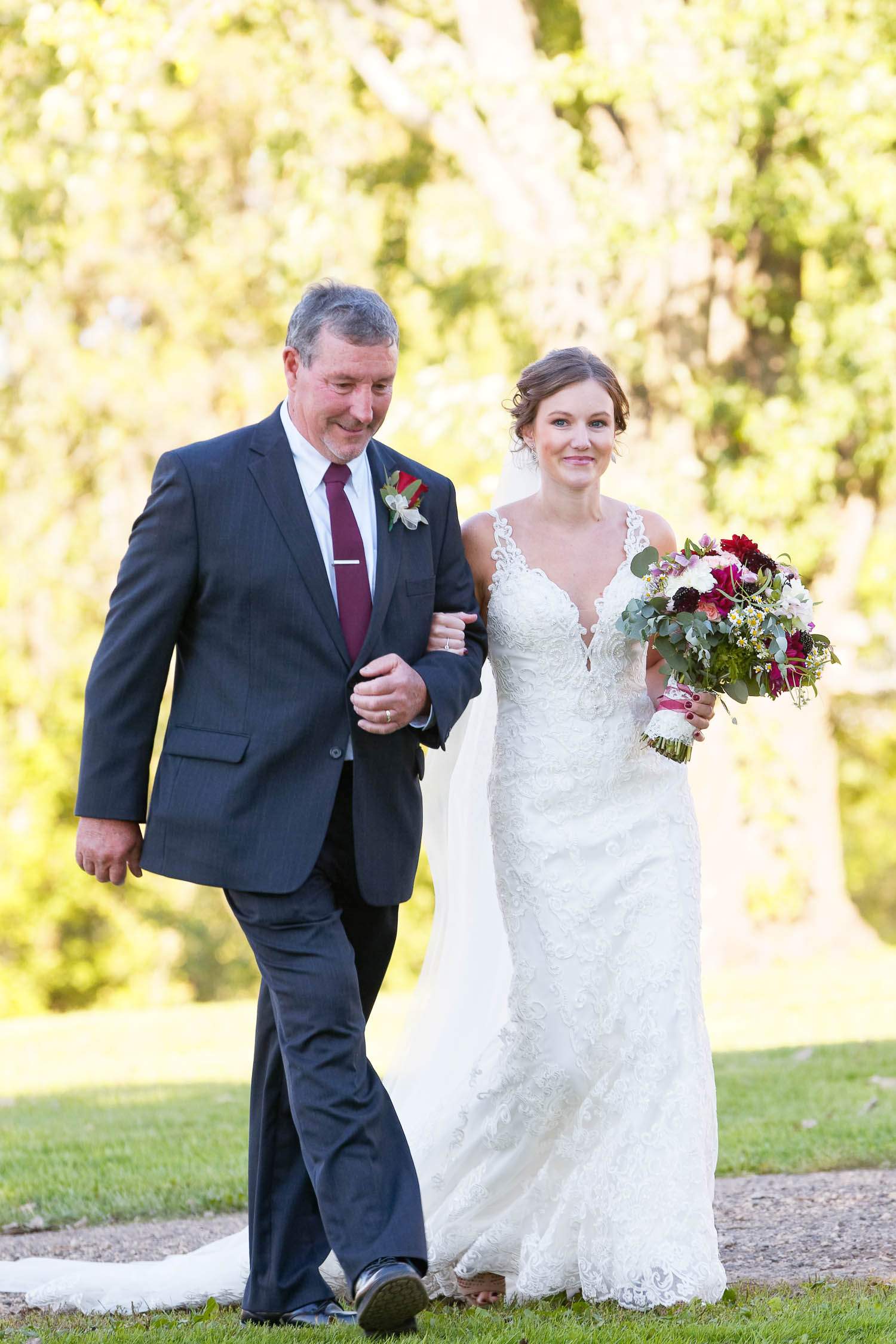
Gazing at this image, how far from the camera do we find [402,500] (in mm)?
4039

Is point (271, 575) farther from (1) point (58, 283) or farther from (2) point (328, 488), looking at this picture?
(1) point (58, 283)

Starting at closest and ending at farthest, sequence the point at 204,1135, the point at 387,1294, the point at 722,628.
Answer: the point at 387,1294, the point at 722,628, the point at 204,1135

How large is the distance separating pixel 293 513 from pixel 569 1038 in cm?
160

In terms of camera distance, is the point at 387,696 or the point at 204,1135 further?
the point at 204,1135

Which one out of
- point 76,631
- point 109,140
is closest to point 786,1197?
point 109,140

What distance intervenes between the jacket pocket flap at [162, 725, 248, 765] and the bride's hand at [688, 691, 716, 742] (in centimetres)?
131

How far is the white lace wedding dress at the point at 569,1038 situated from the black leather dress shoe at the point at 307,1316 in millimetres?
321

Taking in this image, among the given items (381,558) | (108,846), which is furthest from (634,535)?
(108,846)

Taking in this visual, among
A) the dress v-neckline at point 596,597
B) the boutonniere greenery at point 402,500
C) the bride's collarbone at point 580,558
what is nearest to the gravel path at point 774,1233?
the dress v-neckline at point 596,597

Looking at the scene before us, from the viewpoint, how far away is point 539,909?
4504 mm

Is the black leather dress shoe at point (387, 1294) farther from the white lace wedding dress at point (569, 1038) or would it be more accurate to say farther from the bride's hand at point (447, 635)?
the bride's hand at point (447, 635)

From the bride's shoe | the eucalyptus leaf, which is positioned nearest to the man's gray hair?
the eucalyptus leaf

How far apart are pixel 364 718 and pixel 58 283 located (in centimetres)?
1456

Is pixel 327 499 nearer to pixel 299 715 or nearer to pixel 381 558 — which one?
pixel 381 558
